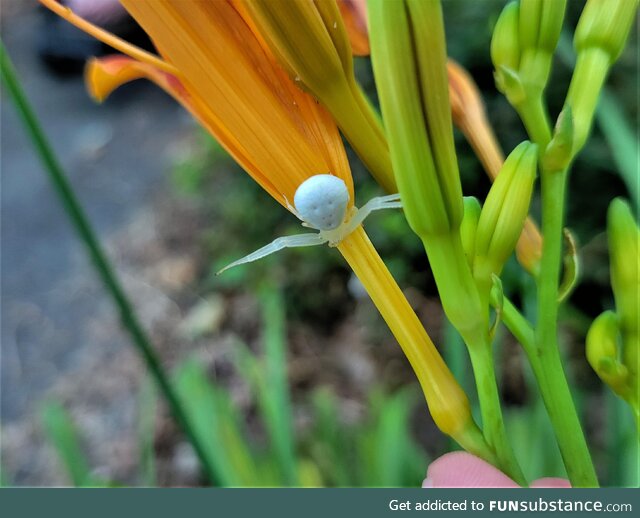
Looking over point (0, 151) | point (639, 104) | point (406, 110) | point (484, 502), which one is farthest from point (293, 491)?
point (0, 151)

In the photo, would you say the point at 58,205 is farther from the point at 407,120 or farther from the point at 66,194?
the point at 407,120

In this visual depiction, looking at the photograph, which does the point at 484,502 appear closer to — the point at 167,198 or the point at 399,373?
the point at 399,373

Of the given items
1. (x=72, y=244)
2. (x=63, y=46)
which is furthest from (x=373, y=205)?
(x=63, y=46)

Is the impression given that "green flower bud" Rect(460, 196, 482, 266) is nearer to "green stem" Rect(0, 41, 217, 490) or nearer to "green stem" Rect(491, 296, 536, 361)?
"green stem" Rect(491, 296, 536, 361)

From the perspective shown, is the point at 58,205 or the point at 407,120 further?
the point at 58,205

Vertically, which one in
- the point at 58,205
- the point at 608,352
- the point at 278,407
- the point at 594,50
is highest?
the point at 594,50

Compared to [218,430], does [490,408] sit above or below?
above

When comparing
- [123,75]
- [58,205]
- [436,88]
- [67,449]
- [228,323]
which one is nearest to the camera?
[436,88]

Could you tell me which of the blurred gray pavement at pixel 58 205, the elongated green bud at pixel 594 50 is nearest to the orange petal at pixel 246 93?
the elongated green bud at pixel 594 50
